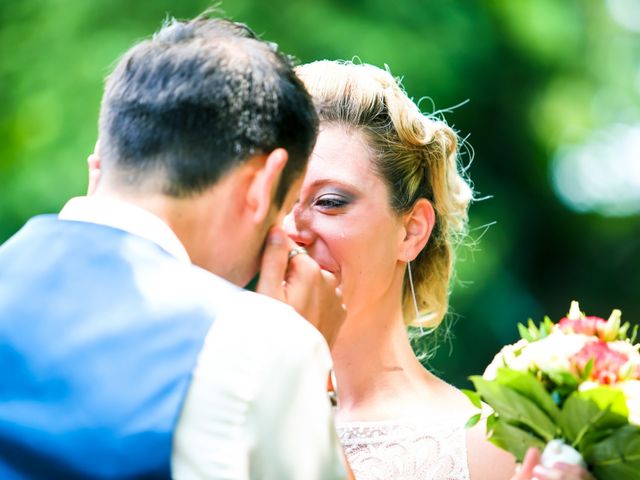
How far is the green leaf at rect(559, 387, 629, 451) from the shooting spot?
282cm

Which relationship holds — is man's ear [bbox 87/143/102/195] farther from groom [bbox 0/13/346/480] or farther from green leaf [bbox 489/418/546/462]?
green leaf [bbox 489/418/546/462]

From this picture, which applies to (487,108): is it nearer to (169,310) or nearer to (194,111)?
(194,111)

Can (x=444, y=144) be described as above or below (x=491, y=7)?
below

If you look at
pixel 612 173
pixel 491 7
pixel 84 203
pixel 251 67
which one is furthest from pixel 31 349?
pixel 612 173

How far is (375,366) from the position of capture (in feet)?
14.1

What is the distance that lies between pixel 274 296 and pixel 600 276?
8.33 m

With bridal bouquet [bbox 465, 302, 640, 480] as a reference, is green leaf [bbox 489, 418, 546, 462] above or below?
below

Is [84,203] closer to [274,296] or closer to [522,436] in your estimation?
[274,296]

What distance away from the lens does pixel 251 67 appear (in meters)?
2.55

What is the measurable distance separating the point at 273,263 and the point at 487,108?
7.32m

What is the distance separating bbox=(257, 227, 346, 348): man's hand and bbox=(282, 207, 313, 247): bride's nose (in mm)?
804

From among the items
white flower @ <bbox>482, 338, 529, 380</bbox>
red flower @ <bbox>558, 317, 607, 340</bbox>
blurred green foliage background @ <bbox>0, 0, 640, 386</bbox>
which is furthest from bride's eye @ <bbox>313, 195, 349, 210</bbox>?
blurred green foliage background @ <bbox>0, 0, 640, 386</bbox>

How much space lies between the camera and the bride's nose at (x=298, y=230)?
4039 millimetres

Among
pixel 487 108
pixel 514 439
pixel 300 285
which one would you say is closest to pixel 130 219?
pixel 300 285
